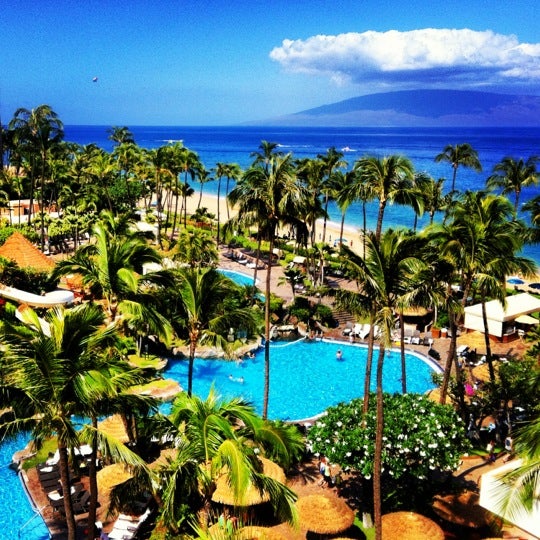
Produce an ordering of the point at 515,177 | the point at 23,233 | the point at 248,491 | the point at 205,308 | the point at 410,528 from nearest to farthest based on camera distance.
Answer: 1. the point at 410,528
2. the point at 248,491
3. the point at 205,308
4. the point at 23,233
5. the point at 515,177

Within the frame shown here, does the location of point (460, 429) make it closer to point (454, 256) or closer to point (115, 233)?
point (454, 256)

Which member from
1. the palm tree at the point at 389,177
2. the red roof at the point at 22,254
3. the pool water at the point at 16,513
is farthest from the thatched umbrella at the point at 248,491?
the red roof at the point at 22,254

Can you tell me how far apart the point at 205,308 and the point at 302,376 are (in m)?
13.1

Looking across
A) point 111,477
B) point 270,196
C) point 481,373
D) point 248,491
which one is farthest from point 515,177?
point 111,477

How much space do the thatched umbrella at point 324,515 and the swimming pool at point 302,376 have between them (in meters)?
9.66

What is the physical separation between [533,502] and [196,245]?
2541cm

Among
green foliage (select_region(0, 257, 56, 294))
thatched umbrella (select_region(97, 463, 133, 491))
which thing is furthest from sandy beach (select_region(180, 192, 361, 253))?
thatched umbrella (select_region(97, 463, 133, 491))

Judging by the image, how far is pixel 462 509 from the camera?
15.8m

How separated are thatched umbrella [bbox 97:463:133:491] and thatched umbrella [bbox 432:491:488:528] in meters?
9.30

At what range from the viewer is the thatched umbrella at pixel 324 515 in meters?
15.0

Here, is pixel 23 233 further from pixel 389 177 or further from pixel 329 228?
pixel 329 228

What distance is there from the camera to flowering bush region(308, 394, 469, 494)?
15.7 m

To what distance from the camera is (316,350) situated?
109 feet

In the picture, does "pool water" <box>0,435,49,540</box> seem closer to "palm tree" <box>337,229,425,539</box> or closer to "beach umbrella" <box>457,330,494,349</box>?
"palm tree" <box>337,229,425,539</box>
